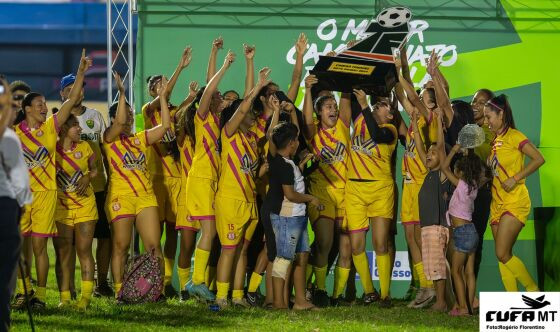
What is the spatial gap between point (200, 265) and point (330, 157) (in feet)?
5.37

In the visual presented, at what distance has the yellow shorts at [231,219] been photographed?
10.4 metres

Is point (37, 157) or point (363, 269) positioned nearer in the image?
point (37, 157)

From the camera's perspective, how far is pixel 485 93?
36.8ft

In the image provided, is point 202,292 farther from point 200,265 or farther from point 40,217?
point 40,217

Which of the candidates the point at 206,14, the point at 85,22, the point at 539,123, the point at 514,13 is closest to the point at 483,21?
the point at 514,13

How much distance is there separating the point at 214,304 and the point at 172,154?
6.04 ft

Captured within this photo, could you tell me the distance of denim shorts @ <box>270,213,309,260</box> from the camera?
32.8 ft

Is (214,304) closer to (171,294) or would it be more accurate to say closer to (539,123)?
(171,294)

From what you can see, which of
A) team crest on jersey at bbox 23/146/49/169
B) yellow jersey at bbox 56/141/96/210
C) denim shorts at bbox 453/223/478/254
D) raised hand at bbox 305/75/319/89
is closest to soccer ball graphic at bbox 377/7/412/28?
raised hand at bbox 305/75/319/89

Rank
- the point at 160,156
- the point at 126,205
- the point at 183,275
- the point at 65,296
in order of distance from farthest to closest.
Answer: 1. the point at 160,156
2. the point at 183,275
3. the point at 126,205
4. the point at 65,296

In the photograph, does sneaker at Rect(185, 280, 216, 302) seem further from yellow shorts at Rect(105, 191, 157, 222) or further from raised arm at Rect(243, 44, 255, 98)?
raised arm at Rect(243, 44, 255, 98)

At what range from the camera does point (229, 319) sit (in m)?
9.48

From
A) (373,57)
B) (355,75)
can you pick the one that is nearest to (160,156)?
(355,75)


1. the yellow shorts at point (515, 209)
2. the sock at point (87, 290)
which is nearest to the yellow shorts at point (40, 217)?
the sock at point (87, 290)
